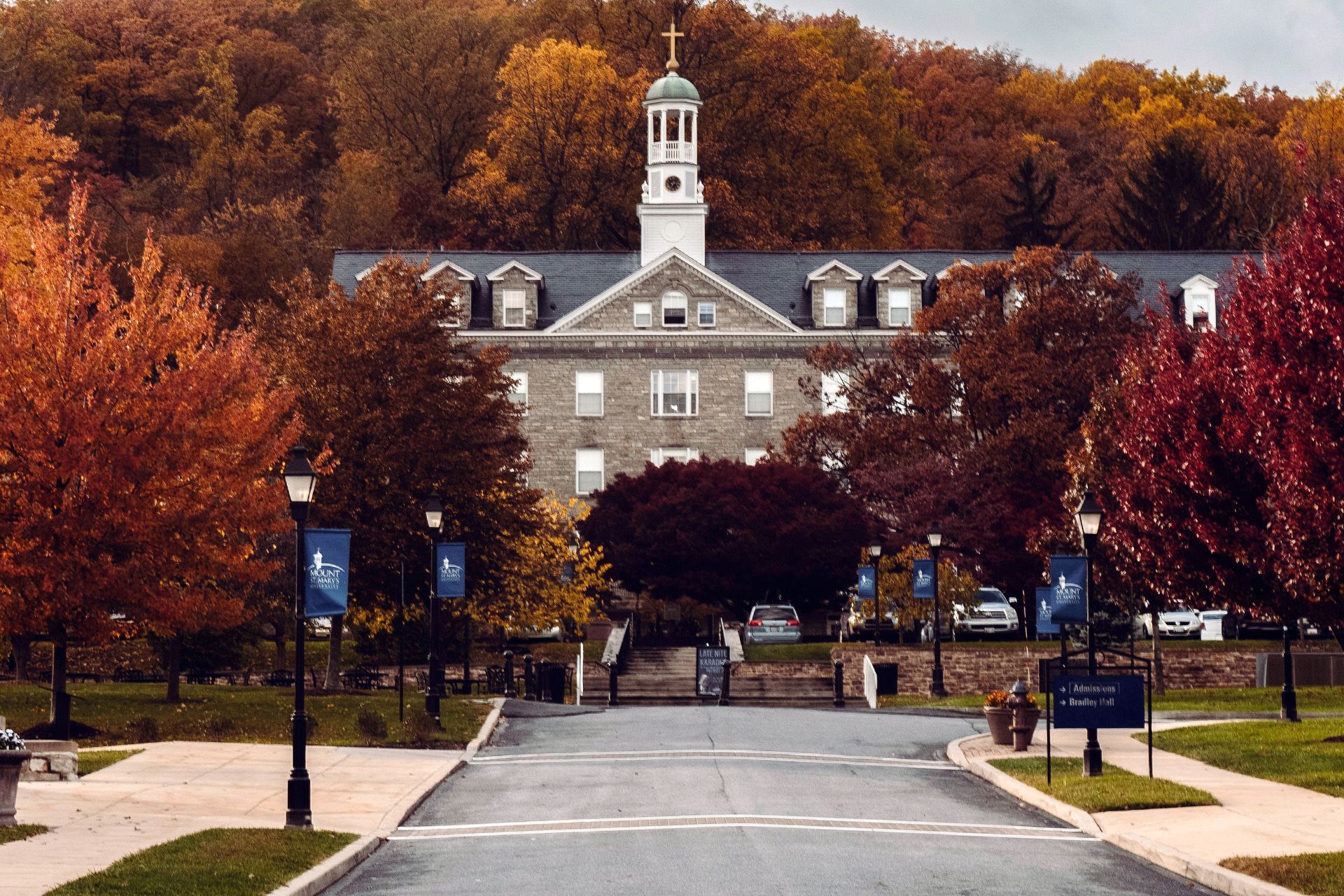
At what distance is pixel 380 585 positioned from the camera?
150 feet

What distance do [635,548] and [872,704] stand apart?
17585 mm

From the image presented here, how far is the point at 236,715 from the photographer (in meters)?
35.8

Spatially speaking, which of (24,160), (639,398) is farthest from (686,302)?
(24,160)

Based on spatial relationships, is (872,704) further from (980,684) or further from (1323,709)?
(1323,709)

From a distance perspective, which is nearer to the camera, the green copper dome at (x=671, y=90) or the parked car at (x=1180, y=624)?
the parked car at (x=1180, y=624)

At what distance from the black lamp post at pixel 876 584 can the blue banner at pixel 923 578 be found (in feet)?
9.79

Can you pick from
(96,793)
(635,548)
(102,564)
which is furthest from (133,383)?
(635,548)

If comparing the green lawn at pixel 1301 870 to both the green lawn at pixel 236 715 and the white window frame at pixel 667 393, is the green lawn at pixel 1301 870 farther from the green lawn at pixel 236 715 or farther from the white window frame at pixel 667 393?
the white window frame at pixel 667 393

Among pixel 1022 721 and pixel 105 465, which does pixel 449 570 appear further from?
pixel 1022 721

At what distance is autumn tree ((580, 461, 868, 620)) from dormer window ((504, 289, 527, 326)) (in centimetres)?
1335

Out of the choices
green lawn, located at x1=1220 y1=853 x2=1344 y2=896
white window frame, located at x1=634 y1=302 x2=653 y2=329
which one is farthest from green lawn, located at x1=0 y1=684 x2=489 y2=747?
white window frame, located at x1=634 y1=302 x2=653 y2=329

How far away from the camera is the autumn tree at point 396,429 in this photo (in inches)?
1774

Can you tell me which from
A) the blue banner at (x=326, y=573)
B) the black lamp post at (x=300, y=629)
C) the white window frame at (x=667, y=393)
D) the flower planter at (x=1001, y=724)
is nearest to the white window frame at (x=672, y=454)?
the white window frame at (x=667, y=393)

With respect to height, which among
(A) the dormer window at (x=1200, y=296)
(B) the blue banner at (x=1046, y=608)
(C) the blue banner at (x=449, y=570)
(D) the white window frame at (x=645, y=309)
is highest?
(A) the dormer window at (x=1200, y=296)
